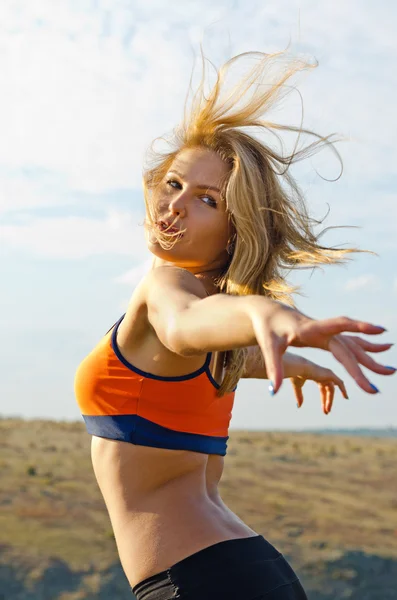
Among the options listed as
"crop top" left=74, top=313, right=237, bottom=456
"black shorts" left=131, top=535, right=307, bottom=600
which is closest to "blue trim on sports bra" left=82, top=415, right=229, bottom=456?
"crop top" left=74, top=313, right=237, bottom=456

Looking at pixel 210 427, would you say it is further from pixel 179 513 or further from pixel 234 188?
pixel 234 188

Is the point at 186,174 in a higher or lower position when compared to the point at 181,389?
higher

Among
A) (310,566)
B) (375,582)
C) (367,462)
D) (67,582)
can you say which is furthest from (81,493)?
(367,462)

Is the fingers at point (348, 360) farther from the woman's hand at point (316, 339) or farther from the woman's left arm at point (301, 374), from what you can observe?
the woman's left arm at point (301, 374)

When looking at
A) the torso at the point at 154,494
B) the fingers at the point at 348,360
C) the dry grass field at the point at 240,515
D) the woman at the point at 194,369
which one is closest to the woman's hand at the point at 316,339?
the fingers at the point at 348,360

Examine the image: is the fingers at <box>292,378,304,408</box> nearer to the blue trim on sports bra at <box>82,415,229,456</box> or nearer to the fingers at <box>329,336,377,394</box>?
the blue trim on sports bra at <box>82,415,229,456</box>

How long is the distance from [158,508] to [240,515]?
56.4ft

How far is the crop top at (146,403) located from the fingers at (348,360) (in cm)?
129

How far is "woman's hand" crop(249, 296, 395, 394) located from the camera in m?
2.30

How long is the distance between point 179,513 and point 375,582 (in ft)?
57.3

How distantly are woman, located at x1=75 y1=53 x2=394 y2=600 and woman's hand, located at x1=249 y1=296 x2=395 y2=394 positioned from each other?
0.86 ft

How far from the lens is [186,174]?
4.18 m

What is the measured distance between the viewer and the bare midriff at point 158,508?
3.56m

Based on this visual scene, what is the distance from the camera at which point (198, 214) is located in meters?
4.00
